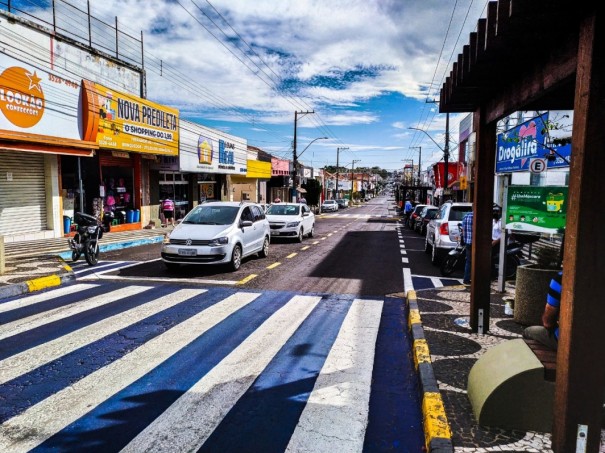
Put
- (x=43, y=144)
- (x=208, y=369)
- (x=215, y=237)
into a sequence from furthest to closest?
(x=43, y=144) → (x=215, y=237) → (x=208, y=369)

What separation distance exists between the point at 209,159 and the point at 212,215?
1829 centimetres

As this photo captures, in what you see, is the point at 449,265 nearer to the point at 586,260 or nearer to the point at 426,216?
the point at 586,260

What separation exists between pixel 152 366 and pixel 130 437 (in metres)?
1.55

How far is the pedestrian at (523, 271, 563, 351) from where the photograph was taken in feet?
12.4

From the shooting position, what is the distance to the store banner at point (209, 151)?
26766 mm

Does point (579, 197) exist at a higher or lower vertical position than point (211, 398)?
higher

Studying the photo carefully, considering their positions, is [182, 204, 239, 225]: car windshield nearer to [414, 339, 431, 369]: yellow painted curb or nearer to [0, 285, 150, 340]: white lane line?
[0, 285, 150, 340]: white lane line

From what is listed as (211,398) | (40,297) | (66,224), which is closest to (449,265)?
(211,398)

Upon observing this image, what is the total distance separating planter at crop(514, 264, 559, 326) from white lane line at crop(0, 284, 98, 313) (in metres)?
8.03

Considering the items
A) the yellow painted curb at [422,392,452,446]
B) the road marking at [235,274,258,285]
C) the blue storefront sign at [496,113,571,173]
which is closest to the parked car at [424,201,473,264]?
the blue storefront sign at [496,113,571,173]

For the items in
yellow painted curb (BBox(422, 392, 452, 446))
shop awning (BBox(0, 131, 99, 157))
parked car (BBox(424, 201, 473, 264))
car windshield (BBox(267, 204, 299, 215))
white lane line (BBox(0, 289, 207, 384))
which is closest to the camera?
yellow painted curb (BBox(422, 392, 452, 446))

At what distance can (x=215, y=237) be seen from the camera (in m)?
11.1

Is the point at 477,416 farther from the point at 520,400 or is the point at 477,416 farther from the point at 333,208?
the point at 333,208

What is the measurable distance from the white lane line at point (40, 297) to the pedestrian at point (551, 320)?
783 cm
